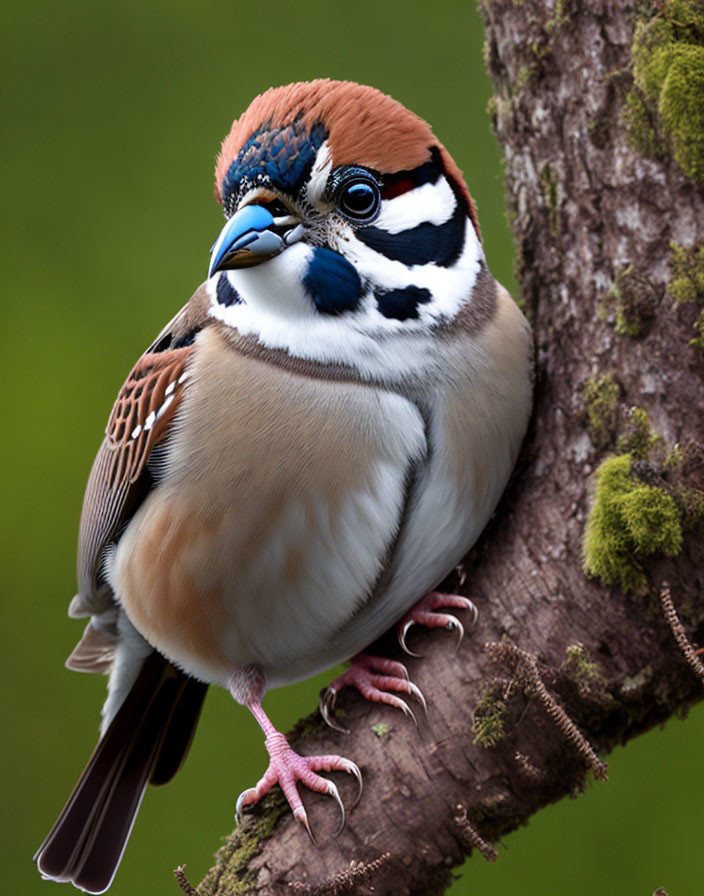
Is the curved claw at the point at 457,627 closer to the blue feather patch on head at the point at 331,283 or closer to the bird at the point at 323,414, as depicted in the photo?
the bird at the point at 323,414

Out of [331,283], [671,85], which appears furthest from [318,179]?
[671,85]

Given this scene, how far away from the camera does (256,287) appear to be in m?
2.18

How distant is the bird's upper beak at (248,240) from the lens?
6.64ft

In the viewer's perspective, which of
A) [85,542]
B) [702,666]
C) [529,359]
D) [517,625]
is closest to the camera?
[702,666]

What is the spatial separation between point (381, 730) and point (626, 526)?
610mm

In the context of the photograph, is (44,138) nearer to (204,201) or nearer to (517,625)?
(204,201)

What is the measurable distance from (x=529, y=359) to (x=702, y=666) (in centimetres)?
70

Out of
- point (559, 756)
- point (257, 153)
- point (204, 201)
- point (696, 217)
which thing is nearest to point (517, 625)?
point (559, 756)

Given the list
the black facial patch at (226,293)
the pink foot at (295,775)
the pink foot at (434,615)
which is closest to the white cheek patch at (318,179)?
the black facial patch at (226,293)

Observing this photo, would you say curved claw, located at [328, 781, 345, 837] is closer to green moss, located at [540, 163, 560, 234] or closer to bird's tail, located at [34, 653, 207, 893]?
bird's tail, located at [34, 653, 207, 893]

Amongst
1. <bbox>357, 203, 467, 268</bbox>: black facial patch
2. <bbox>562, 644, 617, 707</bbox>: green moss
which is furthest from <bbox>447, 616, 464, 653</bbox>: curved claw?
<bbox>357, 203, 467, 268</bbox>: black facial patch

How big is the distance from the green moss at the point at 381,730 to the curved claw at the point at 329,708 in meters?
0.07

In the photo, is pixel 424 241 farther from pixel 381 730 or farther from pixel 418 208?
pixel 381 730

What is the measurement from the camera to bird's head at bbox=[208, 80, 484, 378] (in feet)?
6.90
